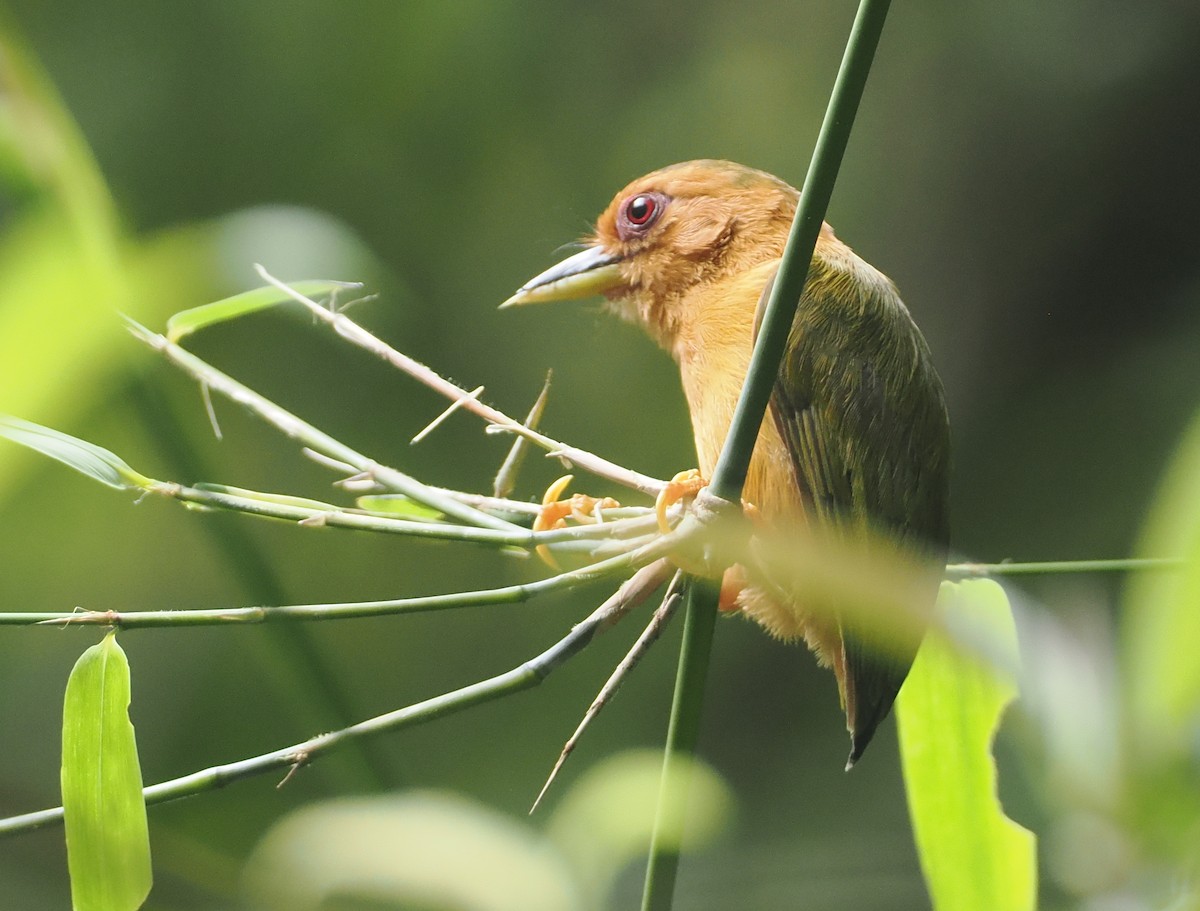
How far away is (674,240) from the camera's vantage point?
173 cm

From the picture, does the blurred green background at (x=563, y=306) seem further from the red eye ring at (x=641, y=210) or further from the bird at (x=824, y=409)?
the bird at (x=824, y=409)

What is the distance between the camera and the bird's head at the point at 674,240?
5.56 feet

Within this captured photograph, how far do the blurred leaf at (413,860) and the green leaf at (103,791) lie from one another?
0.13 m

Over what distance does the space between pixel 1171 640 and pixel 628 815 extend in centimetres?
33

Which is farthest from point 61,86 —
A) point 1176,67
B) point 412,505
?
point 1176,67

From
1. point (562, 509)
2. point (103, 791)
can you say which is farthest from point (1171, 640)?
point (562, 509)

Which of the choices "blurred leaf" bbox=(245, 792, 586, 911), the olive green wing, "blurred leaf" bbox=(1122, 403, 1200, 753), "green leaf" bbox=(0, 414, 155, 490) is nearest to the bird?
the olive green wing

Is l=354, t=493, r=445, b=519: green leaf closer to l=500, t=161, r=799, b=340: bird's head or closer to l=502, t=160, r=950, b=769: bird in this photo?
l=502, t=160, r=950, b=769: bird

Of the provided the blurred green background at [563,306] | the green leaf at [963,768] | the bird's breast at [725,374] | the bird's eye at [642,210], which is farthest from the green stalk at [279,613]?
the blurred green background at [563,306]

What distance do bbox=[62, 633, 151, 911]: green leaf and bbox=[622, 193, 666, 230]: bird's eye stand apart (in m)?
1.14

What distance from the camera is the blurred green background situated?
3.04 m

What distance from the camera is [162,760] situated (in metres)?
3.01

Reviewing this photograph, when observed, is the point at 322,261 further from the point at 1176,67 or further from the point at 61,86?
the point at 1176,67

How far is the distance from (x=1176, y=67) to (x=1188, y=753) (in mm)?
3111
